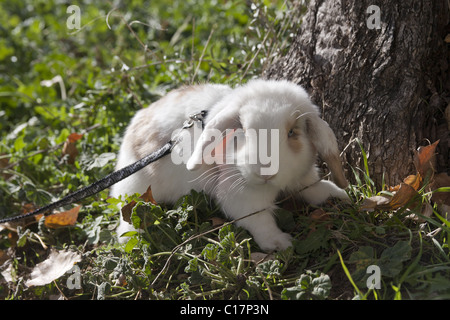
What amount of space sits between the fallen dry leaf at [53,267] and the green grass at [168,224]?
42mm

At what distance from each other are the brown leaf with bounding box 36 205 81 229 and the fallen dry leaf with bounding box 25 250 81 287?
235 mm

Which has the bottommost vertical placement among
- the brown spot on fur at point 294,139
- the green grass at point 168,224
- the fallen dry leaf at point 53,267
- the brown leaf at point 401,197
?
the fallen dry leaf at point 53,267

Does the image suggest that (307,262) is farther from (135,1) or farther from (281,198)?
(135,1)

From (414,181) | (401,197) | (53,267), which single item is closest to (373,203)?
(401,197)

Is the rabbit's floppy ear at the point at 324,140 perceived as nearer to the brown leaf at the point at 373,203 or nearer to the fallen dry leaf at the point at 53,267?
the brown leaf at the point at 373,203

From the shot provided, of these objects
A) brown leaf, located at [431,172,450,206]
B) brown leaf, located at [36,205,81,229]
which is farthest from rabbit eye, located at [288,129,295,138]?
brown leaf, located at [36,205,81,229]

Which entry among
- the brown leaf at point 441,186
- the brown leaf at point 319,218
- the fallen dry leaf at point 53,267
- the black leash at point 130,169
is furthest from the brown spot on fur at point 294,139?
the fallen dry leaf at point 53,267

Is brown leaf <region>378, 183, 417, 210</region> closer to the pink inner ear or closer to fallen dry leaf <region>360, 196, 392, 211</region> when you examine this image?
fallen dry leaf <region>360, 196, 392, 211</region>

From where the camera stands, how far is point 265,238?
256 centimetres

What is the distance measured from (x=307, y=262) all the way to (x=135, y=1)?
4535 millimetres

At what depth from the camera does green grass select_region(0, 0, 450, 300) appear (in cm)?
233

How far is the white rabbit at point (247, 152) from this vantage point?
7.84 ft

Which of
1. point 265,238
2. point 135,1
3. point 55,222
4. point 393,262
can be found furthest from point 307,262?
point 135,1
